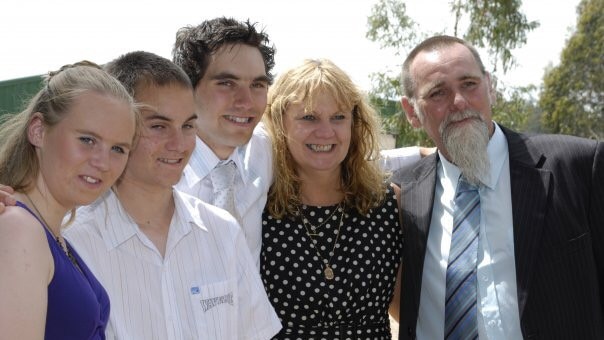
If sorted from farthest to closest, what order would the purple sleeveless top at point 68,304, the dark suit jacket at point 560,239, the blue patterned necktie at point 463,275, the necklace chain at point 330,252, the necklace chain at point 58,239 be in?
the necklace chain at point 330,252 → the blue patterned necktie at point 463,275 → the dark suit jacket at point 560,239 → the necklace chain at point 58,239 → the purple sleeveless top at point 68,304

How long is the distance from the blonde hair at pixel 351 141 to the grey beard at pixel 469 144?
384 mm

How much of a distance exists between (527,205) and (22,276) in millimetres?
2162

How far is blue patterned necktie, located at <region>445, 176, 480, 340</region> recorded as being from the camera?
2998 millimetres

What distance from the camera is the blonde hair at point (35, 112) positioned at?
2004 millimetres

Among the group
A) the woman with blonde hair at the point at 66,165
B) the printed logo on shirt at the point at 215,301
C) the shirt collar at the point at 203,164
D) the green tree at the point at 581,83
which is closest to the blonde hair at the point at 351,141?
the shirt collar at the point at 203,164

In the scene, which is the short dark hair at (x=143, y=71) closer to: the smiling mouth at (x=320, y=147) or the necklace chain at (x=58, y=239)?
the necklace chain at (x=58, y=239)

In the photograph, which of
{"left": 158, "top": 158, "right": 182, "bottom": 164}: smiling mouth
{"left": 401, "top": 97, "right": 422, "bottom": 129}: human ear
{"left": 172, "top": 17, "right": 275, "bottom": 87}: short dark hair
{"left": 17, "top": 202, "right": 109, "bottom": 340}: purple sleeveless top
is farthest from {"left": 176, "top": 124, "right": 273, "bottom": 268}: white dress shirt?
{"left": 17, "top": 202, "right": 109, "bottom": 340}: purple sleeveless top

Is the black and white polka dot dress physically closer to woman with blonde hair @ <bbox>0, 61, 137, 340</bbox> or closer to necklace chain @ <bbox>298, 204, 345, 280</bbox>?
necklace chain @ <bbox>298, 204, 345, 280</bbox>

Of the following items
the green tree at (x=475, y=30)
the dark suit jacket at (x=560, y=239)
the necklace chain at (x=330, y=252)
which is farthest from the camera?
the green tree at (x=475, y=30)

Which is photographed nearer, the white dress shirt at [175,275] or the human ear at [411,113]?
the white dress shirt at [175,275]

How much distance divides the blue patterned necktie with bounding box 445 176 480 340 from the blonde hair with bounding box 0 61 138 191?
173cm

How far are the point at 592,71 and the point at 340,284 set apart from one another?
3328cm

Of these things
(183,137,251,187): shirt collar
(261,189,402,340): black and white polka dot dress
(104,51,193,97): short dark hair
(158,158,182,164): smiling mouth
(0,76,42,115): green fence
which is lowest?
(261,189,402,340): black and white polka dot dress

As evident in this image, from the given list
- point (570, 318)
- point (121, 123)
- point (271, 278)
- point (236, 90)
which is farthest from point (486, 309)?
point (121, 123)
